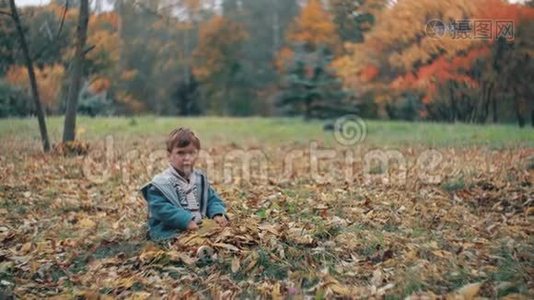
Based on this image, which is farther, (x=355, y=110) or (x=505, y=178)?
(x=355, y=110)

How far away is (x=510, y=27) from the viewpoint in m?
7.11

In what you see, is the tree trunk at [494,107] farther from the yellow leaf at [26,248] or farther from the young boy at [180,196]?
A: the yellow leaf at [26,248]

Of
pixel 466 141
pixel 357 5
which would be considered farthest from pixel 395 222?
pixel 357 5

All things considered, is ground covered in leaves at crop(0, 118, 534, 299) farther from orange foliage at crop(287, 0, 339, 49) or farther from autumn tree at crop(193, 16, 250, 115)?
orange foliage at crop(287, 0, 339, 49)

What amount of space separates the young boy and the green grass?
379cm

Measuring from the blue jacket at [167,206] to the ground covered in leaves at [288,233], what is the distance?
0.45ft

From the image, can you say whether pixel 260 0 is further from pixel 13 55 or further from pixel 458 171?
pixel 458 171

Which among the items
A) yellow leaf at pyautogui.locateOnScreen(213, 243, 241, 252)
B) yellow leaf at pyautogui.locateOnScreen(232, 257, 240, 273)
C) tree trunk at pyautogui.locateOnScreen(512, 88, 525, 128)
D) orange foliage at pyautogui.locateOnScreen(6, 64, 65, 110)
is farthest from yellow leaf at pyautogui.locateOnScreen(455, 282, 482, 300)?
orange foliage at pyautogui.locateOnScreen(6, 64, 65, 110)

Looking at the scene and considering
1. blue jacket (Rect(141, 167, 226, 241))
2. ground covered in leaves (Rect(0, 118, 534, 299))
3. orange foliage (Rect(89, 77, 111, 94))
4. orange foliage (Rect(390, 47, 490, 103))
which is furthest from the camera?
orange foliage (Rect(89, 77, 111, 94))

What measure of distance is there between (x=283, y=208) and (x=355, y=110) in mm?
4584

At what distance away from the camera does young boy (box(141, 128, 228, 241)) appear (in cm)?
455

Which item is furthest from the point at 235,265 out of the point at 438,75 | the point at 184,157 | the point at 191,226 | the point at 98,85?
the point at 98,85

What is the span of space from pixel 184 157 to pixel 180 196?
295 millimetres

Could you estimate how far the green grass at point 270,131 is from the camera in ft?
24.1
